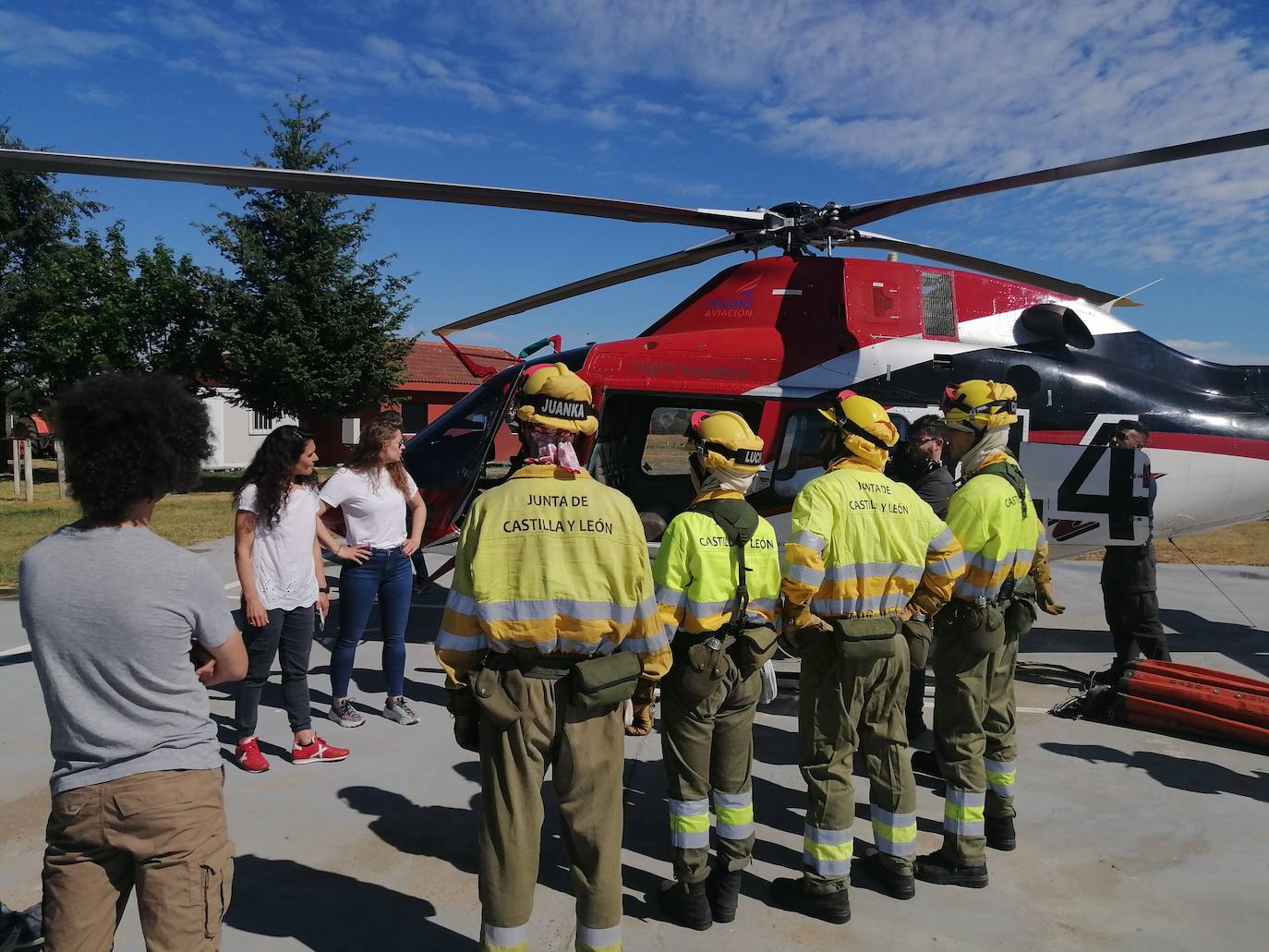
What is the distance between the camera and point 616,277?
291 inches

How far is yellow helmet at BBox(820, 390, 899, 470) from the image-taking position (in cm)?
338

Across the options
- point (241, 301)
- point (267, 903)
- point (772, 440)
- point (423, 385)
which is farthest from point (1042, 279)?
point (423, 385)

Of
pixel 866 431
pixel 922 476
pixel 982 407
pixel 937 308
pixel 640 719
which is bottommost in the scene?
pixel 640 719

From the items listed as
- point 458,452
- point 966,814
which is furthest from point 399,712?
point 966,814

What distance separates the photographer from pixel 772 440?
6.29m

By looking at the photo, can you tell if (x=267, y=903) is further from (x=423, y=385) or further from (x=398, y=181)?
(x=423, y=385)

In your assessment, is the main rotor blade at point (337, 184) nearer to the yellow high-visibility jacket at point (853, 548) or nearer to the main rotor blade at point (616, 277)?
the main rotor blade at point (616, 277)

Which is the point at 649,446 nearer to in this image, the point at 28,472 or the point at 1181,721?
the point at 1181,721

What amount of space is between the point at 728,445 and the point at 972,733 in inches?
65.3

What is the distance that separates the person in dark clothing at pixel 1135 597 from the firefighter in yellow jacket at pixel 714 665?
13.0ft

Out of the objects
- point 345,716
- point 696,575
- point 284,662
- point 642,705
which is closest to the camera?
point 642,705

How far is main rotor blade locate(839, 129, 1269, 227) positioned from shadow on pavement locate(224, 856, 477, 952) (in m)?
5.35

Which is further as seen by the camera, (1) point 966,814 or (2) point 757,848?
(2) point 757,848

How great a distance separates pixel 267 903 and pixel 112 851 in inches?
59.4
